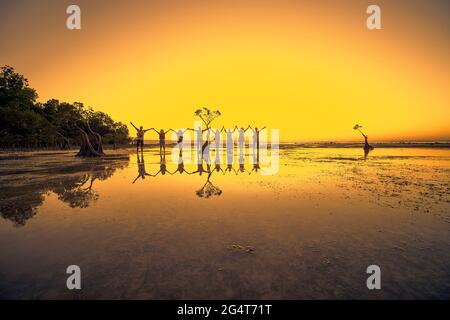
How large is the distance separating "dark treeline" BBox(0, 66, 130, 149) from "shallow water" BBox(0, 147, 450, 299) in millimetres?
31936

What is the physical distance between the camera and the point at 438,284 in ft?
11.7

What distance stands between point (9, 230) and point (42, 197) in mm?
4049

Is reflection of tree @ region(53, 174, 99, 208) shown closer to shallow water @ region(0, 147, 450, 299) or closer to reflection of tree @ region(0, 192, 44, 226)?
shallow water @ region(0, 147, 450, 299)

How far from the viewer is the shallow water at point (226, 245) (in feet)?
11.4

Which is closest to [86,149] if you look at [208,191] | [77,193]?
[77,193]

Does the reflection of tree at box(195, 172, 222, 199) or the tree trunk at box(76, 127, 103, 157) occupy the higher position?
the tree trunk at box(76, 127, 103, 157)

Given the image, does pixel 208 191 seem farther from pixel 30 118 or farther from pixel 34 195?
pixel 30 118

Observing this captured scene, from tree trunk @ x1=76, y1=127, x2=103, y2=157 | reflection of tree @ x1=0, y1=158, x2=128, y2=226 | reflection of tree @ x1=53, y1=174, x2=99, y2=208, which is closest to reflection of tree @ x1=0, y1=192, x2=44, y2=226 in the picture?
reflection of tree @ x1=0, y1=158, x2=128, y2=226

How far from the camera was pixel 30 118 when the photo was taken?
43.0m

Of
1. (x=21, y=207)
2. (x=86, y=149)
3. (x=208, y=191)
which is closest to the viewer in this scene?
(x=21, y=207)

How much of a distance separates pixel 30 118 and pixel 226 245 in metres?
55.0

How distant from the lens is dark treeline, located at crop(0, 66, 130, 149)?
133ft

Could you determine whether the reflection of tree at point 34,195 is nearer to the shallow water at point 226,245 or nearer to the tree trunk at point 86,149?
the shallow water at point 226,245
